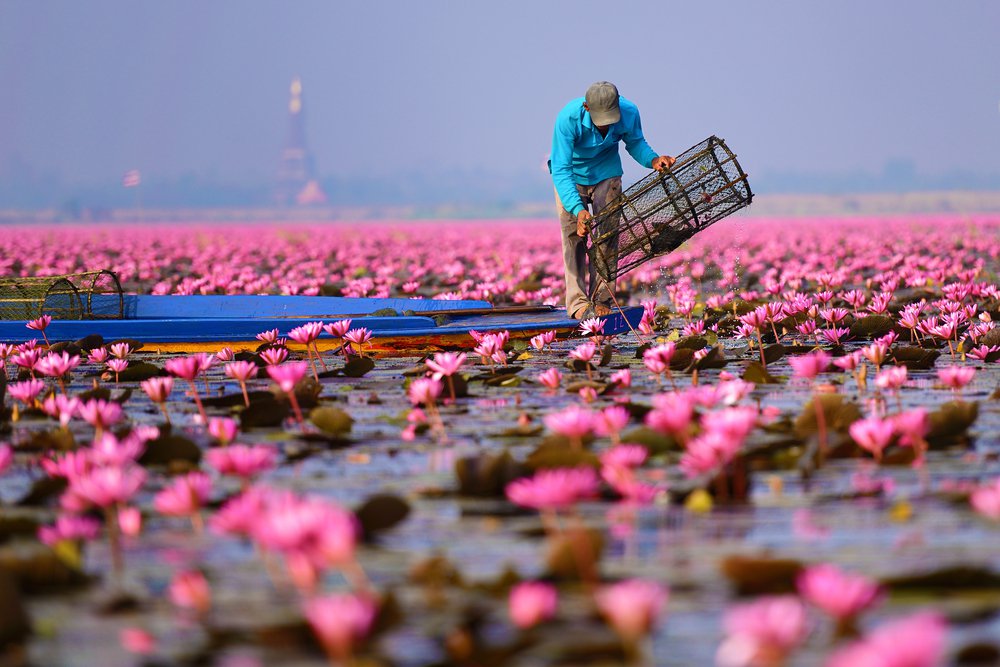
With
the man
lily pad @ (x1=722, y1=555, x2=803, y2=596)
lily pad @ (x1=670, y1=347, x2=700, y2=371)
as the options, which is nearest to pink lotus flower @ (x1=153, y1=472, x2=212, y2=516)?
lily pad @ (x1=722, y1=555, x2=803, y2=596)

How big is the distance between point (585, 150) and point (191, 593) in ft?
20.5

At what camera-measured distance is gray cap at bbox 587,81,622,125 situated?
781 cm

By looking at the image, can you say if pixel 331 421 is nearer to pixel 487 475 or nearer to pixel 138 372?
pixel 487 475

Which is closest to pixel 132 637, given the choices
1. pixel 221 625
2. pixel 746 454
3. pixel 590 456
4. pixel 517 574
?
pixel 221 625

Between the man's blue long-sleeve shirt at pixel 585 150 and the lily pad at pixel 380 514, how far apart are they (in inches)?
206

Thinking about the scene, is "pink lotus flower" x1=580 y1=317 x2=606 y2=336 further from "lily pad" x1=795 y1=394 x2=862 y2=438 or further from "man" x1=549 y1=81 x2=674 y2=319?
"lily pad" x1=795 y1=394 x2=862 y2=438

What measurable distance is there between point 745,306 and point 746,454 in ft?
17.4

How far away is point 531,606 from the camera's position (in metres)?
2.22

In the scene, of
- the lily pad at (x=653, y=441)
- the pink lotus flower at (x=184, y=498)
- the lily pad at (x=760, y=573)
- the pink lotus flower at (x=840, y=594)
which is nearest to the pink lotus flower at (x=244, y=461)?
the pink lotus flower at (x=184, y=498)

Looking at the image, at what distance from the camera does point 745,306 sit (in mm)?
8859

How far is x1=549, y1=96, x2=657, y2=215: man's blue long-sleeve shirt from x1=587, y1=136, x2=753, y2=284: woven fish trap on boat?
0.40 meters

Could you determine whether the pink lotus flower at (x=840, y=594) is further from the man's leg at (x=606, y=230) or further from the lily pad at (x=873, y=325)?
the man's leg at (x=606, y=230)

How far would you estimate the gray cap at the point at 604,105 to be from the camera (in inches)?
307

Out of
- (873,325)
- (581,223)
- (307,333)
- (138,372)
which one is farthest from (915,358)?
(138,372)
